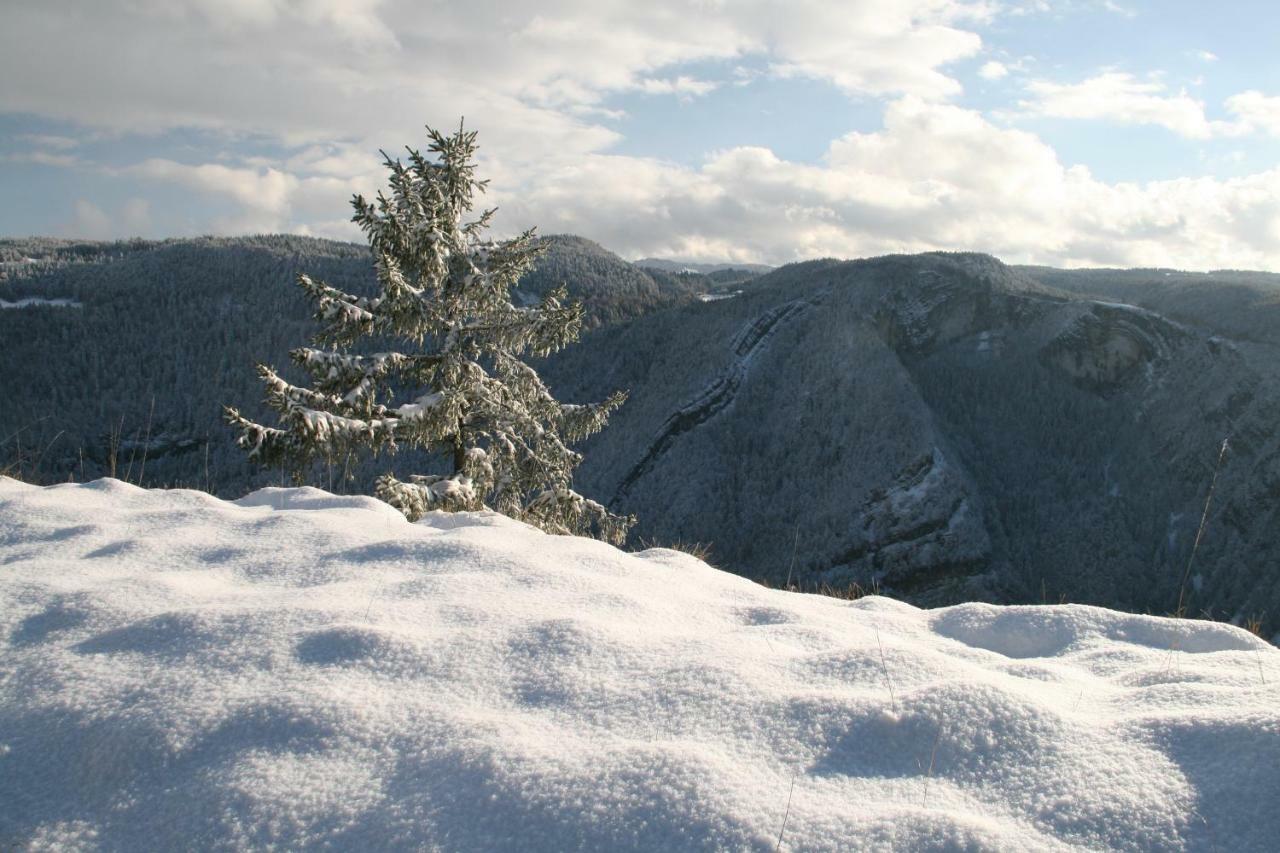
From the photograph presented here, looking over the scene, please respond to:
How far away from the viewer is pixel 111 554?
4777 mm

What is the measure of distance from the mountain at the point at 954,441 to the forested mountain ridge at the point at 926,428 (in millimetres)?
212

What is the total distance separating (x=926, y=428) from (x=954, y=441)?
216 inches

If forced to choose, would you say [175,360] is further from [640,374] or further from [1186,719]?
[1186,719]

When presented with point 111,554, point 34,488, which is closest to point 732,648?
point 111,554

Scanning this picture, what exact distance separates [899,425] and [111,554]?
228ft

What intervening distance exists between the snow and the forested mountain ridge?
18915mm

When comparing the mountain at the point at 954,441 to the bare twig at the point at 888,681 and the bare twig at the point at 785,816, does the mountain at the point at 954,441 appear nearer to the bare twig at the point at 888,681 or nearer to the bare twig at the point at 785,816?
the bare twig at the point at 888,681

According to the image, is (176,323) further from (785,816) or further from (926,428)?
(785,816)

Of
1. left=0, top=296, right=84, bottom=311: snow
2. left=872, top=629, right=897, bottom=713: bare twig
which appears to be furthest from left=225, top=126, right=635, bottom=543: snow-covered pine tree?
left=0, top=296, right=84, bottom=311: snow

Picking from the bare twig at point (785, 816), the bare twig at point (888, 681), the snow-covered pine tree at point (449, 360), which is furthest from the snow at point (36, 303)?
the bare twig at point (785, 816)

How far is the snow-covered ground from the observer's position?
2.30m

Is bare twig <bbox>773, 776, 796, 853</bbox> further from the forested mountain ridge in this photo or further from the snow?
the snow

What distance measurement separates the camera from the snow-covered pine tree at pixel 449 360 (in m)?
10.6

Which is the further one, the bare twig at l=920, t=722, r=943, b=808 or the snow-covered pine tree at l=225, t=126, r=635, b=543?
the snow-covered pine tree at l=225, t=126, r=635, b=543
